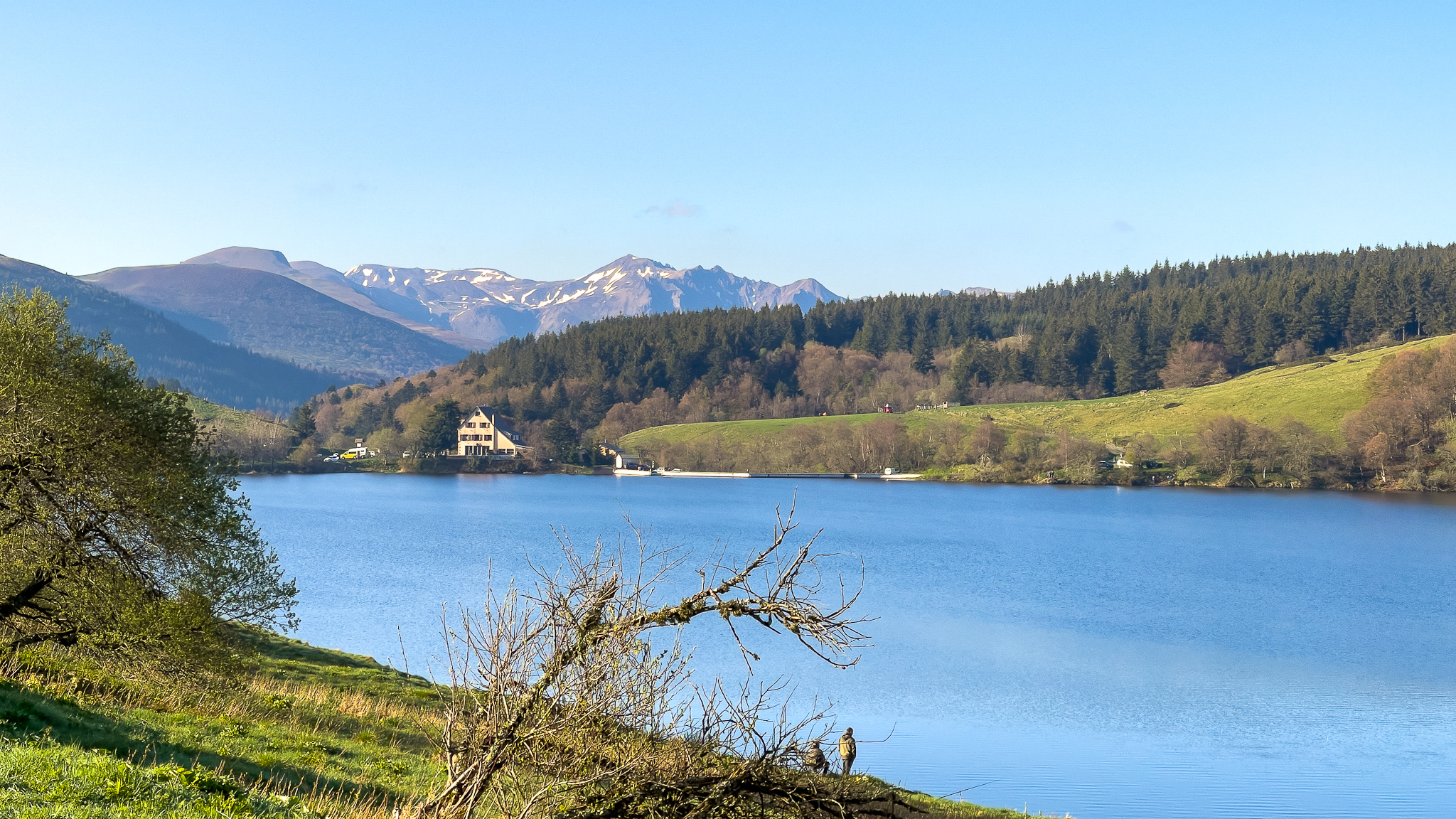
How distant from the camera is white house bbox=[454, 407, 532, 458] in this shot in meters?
151

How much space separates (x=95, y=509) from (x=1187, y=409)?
411ft

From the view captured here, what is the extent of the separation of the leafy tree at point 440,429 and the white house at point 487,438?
4.53 feet

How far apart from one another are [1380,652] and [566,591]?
33.6 meters

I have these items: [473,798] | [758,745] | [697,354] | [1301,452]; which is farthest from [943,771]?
[697,354]

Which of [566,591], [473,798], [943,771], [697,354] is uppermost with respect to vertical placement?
[697,354]

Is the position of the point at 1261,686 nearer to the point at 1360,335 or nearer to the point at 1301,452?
the point at 1301,452

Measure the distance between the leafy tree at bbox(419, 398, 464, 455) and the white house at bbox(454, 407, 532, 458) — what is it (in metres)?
1.38

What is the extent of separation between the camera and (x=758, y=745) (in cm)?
755

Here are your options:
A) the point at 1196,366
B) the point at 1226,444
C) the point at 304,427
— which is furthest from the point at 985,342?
the point at 304,427

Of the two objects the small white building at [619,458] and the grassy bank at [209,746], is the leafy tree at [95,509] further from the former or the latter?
the small white building at [619,458]

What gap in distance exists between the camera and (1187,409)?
122 metres

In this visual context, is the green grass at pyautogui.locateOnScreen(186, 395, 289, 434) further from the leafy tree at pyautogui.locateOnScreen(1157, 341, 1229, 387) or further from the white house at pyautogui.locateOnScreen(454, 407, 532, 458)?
the leafy tree at pyautogui.locateOnScreen(1157, 341, 1229, 387)

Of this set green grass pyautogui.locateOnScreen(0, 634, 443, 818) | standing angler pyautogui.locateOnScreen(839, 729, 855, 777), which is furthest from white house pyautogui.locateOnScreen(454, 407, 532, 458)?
standing angler pyautogui.locateOnScreen(839, 729, 855, 777)

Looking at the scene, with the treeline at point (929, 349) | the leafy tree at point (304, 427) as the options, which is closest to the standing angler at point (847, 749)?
the treeline at point (929, 349)
